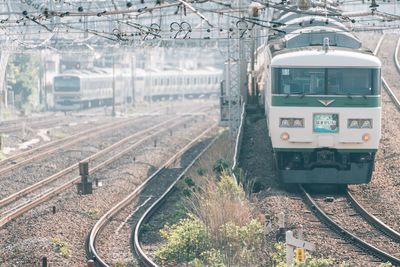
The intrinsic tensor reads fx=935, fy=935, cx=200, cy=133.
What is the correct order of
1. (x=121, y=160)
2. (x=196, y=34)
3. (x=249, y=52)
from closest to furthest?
(x=121, y=160) < (x=249, y=52) < (x=196, y=34)

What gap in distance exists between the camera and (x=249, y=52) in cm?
3447

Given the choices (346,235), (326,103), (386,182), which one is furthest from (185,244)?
(386,182)

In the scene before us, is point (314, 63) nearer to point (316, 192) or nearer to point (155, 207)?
point (316, 192)

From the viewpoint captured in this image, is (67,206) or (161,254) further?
(67,206)

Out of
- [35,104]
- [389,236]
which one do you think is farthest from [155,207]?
[35,104]

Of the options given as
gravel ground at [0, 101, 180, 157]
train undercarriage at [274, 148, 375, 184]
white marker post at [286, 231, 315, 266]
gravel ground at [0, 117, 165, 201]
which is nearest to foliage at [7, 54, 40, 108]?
gravel ground at [0, 101, 180, 157]

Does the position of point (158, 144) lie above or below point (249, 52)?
below

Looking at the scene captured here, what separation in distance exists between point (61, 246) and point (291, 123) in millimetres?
5705

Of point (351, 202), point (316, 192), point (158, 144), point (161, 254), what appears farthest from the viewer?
point (158, 144)

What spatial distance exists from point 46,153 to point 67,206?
1285 cm

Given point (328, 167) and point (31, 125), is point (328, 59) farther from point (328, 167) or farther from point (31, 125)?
point (31, 125)

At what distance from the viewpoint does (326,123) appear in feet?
63.4

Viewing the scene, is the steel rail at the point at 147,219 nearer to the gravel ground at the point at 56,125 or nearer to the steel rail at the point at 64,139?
the steel rail at the point at 64,139

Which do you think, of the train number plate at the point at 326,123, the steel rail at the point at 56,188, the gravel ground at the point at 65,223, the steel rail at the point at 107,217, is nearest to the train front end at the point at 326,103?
the train number plate at the point at 326,123
